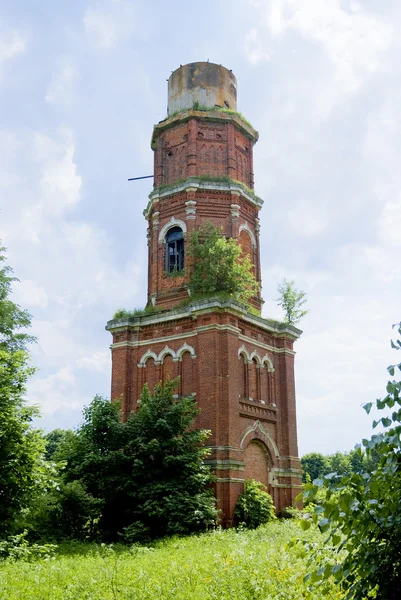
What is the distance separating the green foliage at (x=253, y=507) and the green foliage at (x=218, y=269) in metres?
7.06

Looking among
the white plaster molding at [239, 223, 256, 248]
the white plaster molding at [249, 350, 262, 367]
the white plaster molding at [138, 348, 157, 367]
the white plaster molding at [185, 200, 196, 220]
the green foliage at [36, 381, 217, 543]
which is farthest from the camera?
the white plaster molding at [239, 223, 256, 248]

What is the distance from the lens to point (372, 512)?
4.48 m

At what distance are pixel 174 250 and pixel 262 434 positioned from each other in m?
8.41

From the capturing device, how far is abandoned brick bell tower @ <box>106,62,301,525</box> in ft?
71.5

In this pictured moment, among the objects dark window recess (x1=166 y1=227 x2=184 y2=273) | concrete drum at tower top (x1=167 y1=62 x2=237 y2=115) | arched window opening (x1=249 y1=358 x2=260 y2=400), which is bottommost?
arched window opening (x1=249 y1=358 x2=260 y2=400)

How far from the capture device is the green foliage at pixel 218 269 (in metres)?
23.3

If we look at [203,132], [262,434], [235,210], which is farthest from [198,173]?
[262,434]

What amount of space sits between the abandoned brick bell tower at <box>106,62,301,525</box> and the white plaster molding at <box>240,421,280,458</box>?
4 centimetres

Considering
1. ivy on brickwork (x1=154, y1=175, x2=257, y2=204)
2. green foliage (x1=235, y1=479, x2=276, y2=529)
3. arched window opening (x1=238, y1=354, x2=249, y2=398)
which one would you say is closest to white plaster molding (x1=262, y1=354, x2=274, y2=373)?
arched window opening (x1=238, y1=354, x2=249, y2=398)

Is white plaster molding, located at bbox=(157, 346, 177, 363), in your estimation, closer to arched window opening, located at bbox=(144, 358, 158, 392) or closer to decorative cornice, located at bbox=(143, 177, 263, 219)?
arched window opening, located at bbox=(144, 358, 158, 392)

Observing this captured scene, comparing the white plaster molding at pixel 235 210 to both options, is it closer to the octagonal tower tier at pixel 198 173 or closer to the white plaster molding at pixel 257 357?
the octagonal tower tier at pixel 198 173

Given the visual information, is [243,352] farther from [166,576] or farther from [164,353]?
[166,576]

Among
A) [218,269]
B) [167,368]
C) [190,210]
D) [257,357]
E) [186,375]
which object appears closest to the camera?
[186,375]

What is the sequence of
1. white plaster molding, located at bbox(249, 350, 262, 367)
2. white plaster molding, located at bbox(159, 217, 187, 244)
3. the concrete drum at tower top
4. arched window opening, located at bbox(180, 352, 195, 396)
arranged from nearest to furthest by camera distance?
arched window opening, located at bbox(180, 352, 195, 396), white plaster molding, located at bbox(249, 350, 262, 367), white plaster molding, located at bbox(159, 217, 187, 244), the concrete drum at tower top
